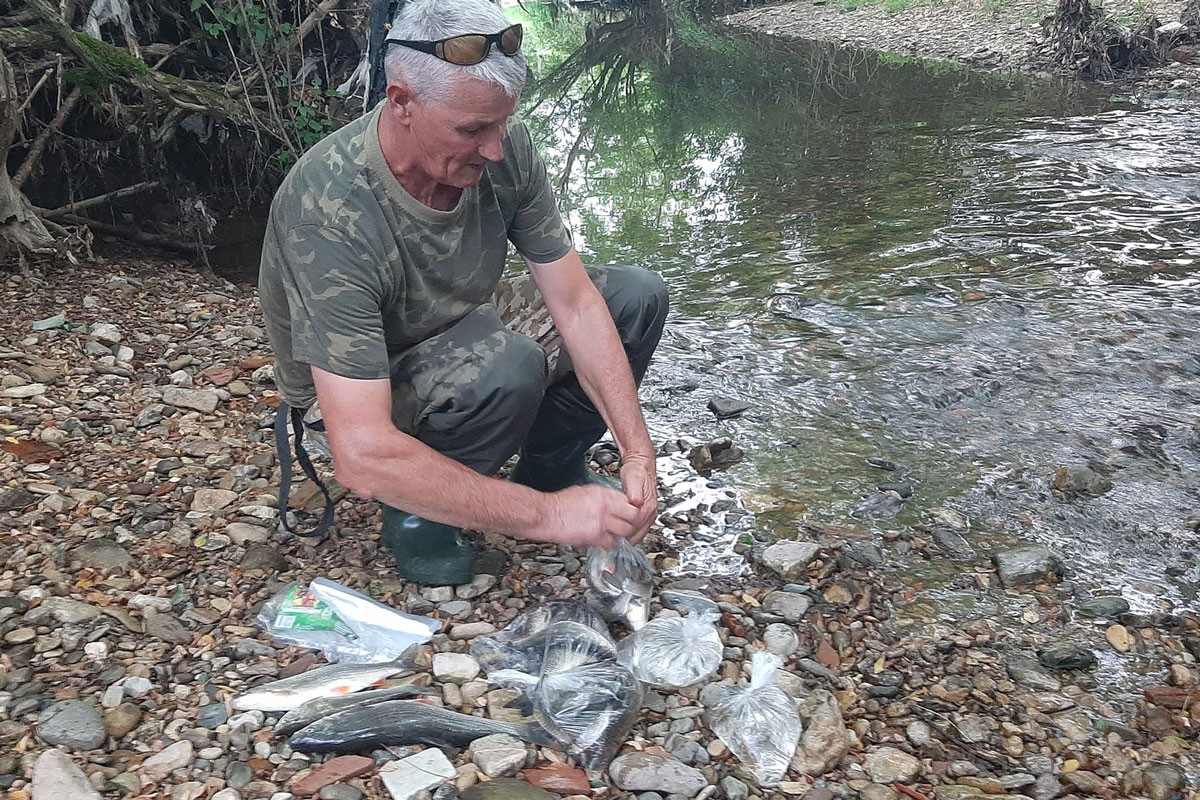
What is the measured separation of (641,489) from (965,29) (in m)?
14.9

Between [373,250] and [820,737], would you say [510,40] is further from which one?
[820,737]

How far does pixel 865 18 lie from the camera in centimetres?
1861

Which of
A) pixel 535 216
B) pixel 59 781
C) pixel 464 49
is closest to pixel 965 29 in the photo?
pixel 535 216

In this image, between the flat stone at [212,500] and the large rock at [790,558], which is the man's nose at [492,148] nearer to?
the large rock at [790,558]

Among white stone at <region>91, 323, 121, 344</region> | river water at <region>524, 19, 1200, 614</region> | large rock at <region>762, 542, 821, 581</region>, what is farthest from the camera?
white stone at <region>91, 323, 121, 344</region>

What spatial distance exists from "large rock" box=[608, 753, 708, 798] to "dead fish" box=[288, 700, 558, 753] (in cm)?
17

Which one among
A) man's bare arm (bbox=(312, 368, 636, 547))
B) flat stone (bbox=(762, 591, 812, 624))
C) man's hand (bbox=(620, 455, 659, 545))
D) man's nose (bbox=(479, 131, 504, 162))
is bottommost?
flat stone (bbox=(762, 591, 812, 624))

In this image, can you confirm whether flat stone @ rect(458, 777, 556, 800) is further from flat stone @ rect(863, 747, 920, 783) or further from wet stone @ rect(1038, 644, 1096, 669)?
wet stone @ rect(1038, 644, 1096, 669)

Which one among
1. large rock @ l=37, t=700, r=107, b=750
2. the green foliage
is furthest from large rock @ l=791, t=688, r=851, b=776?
the green foliage

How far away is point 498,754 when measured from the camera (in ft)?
7.26

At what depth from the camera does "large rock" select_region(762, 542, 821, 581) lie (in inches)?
117

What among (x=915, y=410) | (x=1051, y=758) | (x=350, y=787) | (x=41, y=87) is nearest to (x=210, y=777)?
(x=350, y=787)

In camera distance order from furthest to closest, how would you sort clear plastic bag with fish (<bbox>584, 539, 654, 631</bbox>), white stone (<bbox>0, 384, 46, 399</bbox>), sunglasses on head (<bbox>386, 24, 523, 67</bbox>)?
white stone (<bbox>0, 384, 46, 399</bbox>)
clear plastic bag with fish (<bbox>584, 539, 654, 631</bbox>)
sunglasses on head (<bbox>386, 24, 523, 67</bbox>)

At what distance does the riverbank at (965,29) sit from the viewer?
11.0 meters
